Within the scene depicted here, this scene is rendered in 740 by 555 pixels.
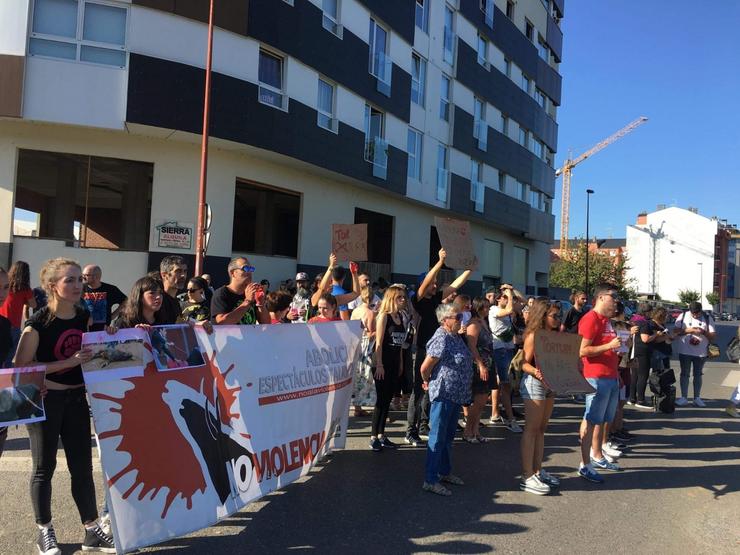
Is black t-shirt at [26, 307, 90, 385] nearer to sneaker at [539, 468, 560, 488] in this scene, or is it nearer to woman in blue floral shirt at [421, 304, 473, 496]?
woman in blue floral shirt at [421, 304, 473, 496]

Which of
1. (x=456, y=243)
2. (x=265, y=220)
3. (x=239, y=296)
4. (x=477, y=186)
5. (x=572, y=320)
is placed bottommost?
(x=572, y=320)

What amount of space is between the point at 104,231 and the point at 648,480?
12674mm

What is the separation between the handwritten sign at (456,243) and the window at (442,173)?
16.6 m

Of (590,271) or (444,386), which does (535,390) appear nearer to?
(444,386)

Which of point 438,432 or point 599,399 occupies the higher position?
point 599,399

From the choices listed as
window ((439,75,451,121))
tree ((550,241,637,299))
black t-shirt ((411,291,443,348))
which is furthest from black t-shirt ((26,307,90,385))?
tree ((550,241,637,299))

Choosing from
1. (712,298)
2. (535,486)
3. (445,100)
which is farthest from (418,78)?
(712,298)

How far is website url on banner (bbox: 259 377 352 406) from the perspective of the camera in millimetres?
4523

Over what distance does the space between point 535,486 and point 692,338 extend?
658 cm

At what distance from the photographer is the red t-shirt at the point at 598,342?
5.62 m

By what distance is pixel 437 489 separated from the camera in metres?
5.00

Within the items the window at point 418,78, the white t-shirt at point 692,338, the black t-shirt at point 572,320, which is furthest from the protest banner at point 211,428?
the window at point 418,78

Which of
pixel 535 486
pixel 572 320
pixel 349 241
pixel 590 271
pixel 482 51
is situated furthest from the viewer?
pixel 590 271

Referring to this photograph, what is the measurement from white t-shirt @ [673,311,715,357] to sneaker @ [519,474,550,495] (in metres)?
6.39
